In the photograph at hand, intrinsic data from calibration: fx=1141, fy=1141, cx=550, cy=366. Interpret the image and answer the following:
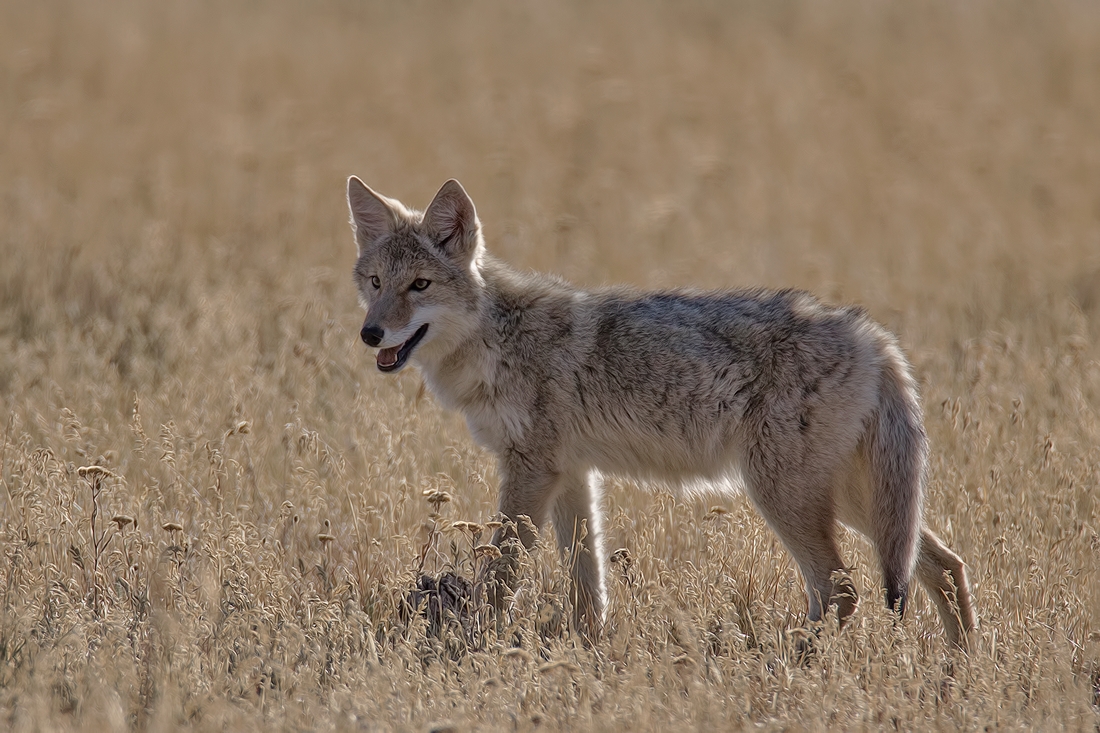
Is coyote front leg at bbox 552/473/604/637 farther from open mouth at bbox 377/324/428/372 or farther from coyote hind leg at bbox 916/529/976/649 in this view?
coyote hind leg at bbox 916/529/976/649

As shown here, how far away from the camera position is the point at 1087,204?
12.4m

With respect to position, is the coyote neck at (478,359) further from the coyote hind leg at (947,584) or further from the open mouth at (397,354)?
the coyote hind leg at (947,584)

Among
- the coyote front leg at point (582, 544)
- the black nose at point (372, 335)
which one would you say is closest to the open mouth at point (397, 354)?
the black nose at point (372, 335)

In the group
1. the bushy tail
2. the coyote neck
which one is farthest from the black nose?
the bushy tail

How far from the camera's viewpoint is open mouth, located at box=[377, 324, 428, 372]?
17.7 feet

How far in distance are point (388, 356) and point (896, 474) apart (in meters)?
2.38

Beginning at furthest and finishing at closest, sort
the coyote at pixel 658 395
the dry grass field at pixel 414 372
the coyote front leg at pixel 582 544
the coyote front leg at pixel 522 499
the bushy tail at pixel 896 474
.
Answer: the coyote front leg at pixel 582 544, the coyote front leg at pixel 522 499, the coyote at pixel 658 395, the bushy tail at pixel 896 474, the dry grass field at pixel 414 372

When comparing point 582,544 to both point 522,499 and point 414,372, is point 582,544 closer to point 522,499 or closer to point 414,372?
point 522,499

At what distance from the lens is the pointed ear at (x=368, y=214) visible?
5992mm

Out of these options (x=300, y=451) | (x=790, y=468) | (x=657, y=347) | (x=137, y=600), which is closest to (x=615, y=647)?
(x=790, y=468)

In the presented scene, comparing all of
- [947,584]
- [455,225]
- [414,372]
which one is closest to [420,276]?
[455,225]

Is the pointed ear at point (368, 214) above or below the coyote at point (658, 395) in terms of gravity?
above

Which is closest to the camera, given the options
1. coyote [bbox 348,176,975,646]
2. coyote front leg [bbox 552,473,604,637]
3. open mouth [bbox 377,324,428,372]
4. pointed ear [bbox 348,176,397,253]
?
coyote [bbox 348,176,975,646]

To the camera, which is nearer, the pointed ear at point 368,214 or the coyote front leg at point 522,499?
the coyote front leg at point 522,499
